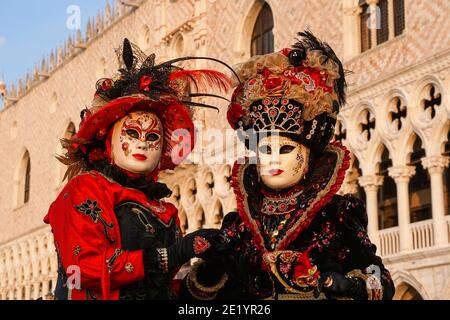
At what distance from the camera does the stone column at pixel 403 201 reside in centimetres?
918

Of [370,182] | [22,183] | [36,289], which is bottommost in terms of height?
[36,289]

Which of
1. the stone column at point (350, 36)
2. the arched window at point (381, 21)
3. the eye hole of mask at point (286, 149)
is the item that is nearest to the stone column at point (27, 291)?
the stone column at point (350, 36)

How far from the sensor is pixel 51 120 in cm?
1930

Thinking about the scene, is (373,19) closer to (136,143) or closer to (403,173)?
(403,173)

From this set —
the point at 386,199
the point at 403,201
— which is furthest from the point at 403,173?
the point at 386,199

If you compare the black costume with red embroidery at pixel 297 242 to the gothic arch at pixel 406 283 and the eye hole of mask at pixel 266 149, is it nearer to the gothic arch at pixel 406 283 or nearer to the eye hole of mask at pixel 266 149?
the eye hole of mask at pixel 266 149

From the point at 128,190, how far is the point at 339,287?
0.74 meters

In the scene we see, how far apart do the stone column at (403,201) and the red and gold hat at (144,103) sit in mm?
6563

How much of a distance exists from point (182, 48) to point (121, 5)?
2.90 metres

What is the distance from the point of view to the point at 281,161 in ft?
8.63

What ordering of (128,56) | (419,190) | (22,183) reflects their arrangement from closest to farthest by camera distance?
(128,56)
(419,190)
(22,183)

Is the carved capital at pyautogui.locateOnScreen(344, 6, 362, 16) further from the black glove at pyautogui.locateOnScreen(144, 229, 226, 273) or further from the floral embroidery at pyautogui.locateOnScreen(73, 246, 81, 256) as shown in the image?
the floral embroidery at pyautogui.locateOnScreen(73, 246, 81, 256)

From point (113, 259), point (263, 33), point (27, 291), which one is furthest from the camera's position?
point (27, 291)

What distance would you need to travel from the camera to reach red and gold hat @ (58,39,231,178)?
9.09 ft
